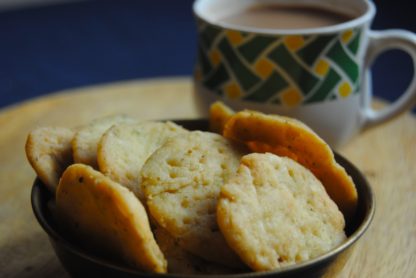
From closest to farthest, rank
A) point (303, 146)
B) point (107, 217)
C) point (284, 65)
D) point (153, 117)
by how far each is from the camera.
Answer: point (107, 217), point (303, 146), point (284, 65), point (153, 117)

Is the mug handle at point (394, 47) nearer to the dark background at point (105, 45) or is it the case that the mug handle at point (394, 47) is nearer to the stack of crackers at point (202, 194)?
the stack of crackers at point (202, 194)

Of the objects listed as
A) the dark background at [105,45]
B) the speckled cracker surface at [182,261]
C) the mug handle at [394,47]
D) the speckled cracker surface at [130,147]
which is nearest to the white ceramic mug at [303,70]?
the mug handle at [394,47]

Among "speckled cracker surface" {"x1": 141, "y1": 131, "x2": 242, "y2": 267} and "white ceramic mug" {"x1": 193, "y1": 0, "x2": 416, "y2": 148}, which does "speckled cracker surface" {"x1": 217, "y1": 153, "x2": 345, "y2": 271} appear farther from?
"white ceramic mug" {"x1": 193, "y1": 0, "x2": 416, "y2": 148}

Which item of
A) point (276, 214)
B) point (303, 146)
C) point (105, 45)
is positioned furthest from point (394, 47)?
point (105, 45)

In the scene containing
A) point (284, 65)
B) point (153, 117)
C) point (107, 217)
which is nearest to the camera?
point (107, 217)

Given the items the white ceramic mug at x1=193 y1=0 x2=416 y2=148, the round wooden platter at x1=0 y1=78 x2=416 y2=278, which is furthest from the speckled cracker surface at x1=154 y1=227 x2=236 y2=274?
the white ceramic mug at x1=193 y1=0 x2=416 y2=148

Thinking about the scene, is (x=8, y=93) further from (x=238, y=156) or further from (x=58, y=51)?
(x=238, y=156)

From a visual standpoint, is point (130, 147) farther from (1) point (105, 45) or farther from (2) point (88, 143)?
(1) point (105, 45)
